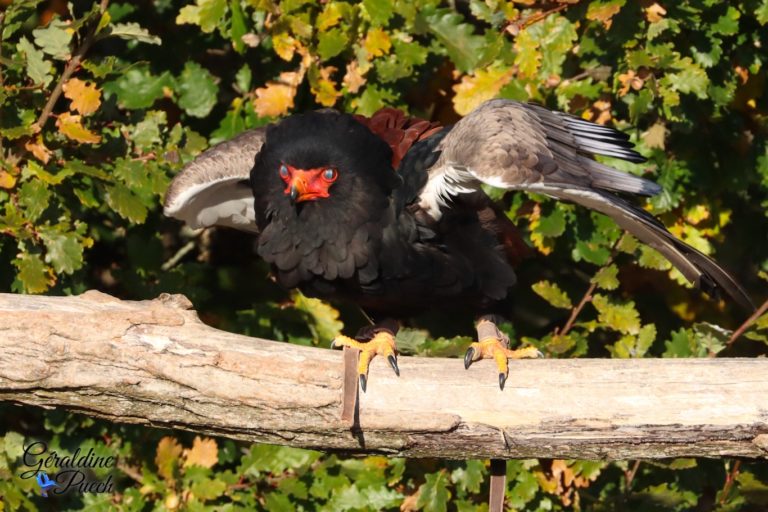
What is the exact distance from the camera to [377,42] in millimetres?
4844

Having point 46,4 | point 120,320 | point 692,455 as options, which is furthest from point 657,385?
point 46,4

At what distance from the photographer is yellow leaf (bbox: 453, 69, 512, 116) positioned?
4875mm

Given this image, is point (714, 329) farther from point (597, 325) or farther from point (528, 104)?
point (528, 104)

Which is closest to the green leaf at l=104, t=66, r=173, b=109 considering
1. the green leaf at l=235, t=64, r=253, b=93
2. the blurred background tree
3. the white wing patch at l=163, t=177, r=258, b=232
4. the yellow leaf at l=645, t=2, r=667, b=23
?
the blurred background tree

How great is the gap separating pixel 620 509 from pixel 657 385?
1.84 metres

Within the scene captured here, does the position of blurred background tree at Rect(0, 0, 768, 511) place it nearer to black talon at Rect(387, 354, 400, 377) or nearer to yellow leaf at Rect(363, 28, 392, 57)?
yellow leaf at Rect(363, 28, 392, 57)

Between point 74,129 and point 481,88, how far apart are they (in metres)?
1.70

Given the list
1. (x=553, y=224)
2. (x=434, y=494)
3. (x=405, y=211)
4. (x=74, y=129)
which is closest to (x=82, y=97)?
(x=74, y=129)

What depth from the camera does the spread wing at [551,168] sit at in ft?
12.6

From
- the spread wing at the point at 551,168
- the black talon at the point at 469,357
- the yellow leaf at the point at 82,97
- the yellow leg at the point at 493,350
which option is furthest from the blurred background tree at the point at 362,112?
the black talon at the point at 469,357

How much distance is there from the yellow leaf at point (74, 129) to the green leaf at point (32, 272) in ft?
1.65

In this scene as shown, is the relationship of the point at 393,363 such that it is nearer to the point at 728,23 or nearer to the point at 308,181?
the point at 308,181

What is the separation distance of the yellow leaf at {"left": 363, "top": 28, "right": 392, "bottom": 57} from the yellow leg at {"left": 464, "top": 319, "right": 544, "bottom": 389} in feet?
4.08
